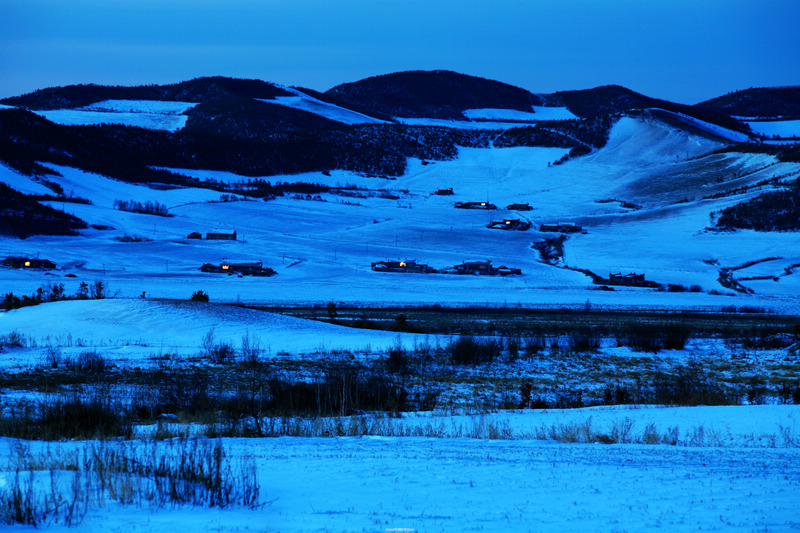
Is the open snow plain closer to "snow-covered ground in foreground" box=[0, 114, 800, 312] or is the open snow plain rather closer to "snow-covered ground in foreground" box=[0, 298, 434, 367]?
"snow-covered ground in foreground" box=[0, 298, 434, 367]

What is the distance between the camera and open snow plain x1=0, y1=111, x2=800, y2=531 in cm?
788

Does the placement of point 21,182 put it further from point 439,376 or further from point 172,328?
point 439,376

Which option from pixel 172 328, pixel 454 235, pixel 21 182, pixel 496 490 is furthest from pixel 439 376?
pixel 21 182

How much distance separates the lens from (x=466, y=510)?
7859 millimetres

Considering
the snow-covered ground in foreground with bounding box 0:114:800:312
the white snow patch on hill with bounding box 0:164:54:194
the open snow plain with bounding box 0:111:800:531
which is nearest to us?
the open snow plain with bounding box 0:111:800:531

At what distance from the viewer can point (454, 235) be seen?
111 meters

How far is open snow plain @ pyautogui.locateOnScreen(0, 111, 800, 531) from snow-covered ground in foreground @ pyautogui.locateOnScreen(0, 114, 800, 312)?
0.64 m

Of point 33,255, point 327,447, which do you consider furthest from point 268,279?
point 327,447

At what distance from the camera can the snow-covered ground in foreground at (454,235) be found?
70106 mm

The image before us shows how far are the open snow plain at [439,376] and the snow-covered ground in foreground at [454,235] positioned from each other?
64cm

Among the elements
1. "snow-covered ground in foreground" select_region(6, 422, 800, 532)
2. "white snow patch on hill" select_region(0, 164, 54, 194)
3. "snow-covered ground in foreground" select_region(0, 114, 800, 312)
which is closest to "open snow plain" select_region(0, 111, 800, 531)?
"snow-covered ground in foreground" select_region(6, 422, 800, 532)

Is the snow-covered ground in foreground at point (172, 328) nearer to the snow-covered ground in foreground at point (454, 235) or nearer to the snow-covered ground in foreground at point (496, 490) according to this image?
the snow-covered ground in foreground at point (496, 490)

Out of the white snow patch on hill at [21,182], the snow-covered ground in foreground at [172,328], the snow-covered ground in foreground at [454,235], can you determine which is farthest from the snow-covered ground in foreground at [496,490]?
the white snow patch on hill at [21,182]

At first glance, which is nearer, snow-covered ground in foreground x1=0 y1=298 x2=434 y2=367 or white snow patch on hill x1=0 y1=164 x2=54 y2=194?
snow-covered ground in foreground x1=0 y1=298 x2=434 y2=367
